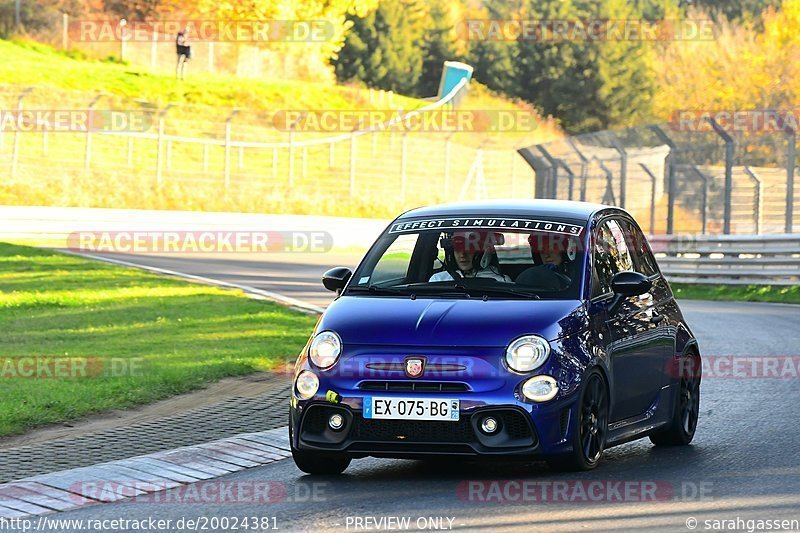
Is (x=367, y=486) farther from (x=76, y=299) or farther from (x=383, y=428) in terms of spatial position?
(x=76, y=299)

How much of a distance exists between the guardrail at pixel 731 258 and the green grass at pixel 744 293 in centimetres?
11

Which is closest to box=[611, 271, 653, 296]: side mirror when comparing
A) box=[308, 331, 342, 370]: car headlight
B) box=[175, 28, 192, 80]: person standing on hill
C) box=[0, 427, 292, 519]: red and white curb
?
box=[308, 331, 342, 370]: car headlight

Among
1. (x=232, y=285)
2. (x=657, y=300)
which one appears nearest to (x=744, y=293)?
(x=232, y=285)

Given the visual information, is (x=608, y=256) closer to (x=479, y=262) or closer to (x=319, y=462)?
(x=479, y=262)

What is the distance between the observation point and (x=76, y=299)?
1973 centimetres

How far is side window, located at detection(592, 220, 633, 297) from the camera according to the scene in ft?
29.5

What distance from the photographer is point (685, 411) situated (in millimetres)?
9781

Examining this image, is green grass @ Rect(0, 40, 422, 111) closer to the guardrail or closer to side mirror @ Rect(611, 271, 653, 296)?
the guardrail

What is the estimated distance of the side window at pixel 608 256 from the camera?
29.5ft

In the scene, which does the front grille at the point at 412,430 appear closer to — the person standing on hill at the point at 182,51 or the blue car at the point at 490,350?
the blue car at the point at 490,350

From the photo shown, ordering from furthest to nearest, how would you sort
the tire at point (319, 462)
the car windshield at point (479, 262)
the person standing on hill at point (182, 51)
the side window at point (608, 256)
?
the person standing on hill at point (182, 51) < the side window at point (608, 256) < the car windshield at point (479, 262) < the tire at point (319, 462)

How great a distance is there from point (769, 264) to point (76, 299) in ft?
41.0

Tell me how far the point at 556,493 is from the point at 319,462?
4.62 ft

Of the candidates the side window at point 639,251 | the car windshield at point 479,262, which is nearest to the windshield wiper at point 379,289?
the car windshield at point 479,262
